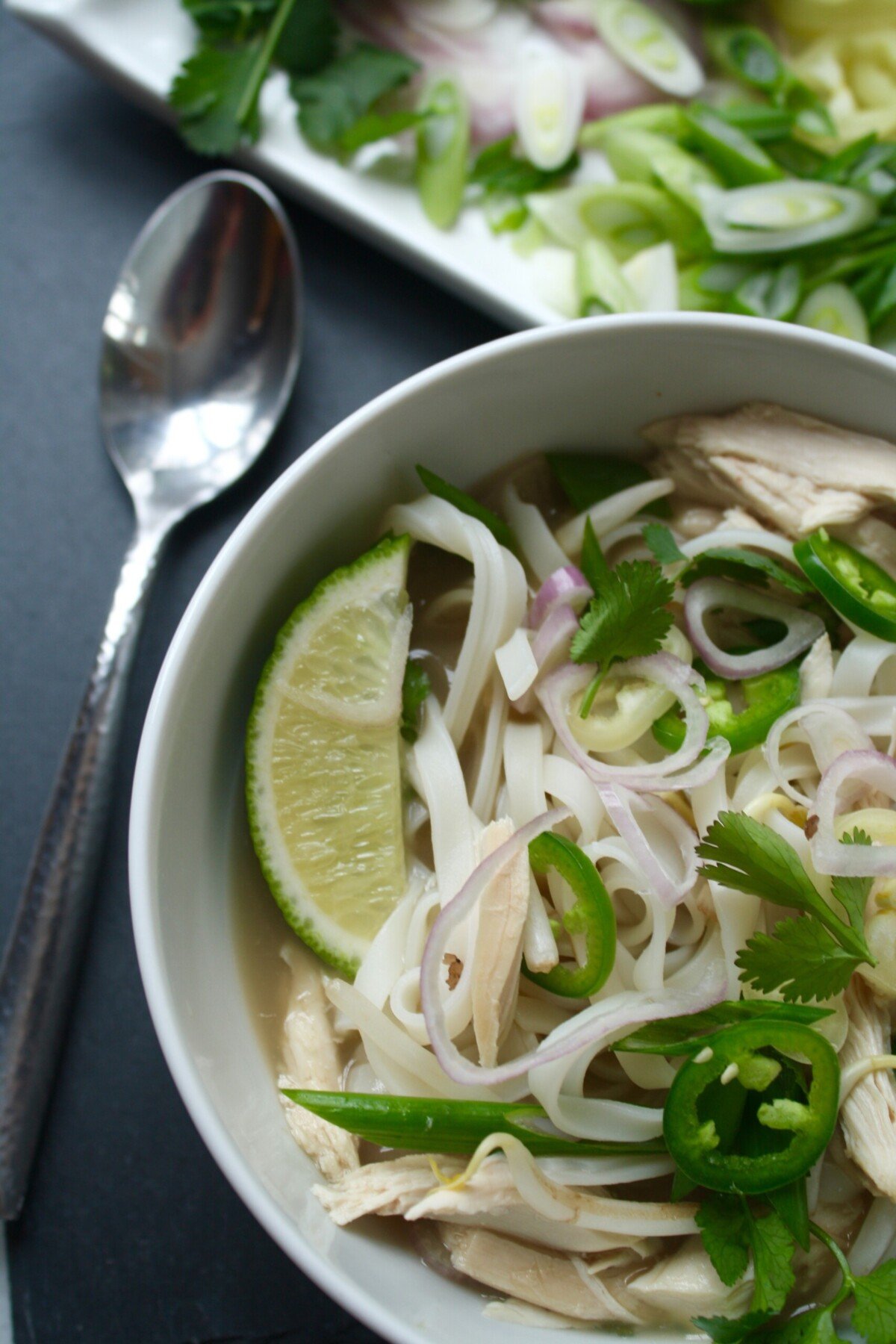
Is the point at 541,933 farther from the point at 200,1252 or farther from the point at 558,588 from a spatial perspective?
the point at 200,1252

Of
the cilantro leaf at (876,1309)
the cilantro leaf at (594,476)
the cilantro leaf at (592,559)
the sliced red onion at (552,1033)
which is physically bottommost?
the cilantro leaf at (876,1309)

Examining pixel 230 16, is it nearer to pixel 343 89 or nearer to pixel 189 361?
pixel 343 89

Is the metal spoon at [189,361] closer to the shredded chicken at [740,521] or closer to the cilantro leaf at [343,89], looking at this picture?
the cilantro leaf at [343,89]

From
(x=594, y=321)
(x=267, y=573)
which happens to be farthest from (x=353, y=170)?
(x=267, y=573)

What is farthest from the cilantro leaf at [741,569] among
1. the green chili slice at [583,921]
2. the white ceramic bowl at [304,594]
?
the green chili slice at [583,921]

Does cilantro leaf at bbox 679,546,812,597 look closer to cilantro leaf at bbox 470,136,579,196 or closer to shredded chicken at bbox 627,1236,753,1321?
shredded chicken at bbox 627,1236,753,1321

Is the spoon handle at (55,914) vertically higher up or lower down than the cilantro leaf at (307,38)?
lower down

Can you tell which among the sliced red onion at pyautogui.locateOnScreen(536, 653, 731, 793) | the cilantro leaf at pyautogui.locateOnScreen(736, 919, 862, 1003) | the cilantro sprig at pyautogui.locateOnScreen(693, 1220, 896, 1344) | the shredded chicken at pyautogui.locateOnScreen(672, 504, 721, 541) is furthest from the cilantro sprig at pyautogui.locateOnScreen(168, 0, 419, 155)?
the cilantro sprig at pyautogui.locateOnScreen(693, 1220, 896, 1344)
